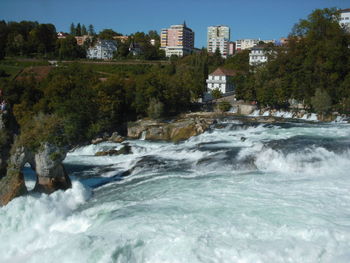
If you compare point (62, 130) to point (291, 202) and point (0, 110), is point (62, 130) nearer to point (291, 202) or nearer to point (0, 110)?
point (0, 110)

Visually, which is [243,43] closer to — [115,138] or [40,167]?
[115,138]

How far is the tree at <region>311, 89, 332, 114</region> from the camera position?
37969mm

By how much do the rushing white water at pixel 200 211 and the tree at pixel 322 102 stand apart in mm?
18438

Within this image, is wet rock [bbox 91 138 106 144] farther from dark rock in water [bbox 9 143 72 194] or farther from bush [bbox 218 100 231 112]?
bush [bbox 218 100 231 112]

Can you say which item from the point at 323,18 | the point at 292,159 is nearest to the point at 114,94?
the point at 292,159

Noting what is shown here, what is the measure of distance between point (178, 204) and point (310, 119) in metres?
29.2

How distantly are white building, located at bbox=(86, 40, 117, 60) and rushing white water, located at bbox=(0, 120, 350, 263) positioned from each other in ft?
257

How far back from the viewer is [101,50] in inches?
3782

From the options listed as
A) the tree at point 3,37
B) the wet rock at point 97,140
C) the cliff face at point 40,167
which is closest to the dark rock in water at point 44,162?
the cliff face at point 40,167

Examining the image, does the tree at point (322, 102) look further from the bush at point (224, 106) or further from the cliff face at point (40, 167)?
the cliff face at point (40, 167)

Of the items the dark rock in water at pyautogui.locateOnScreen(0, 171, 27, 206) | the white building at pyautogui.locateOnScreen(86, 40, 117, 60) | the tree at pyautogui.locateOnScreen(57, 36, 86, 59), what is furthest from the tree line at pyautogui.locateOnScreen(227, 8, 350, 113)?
the white building at pyautogui.locateOnScreen(86, 40, 117, 60)

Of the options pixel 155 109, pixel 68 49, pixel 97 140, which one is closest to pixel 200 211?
pixel 97 140

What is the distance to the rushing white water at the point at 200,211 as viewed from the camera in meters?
9.98

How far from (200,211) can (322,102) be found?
30.0 m
